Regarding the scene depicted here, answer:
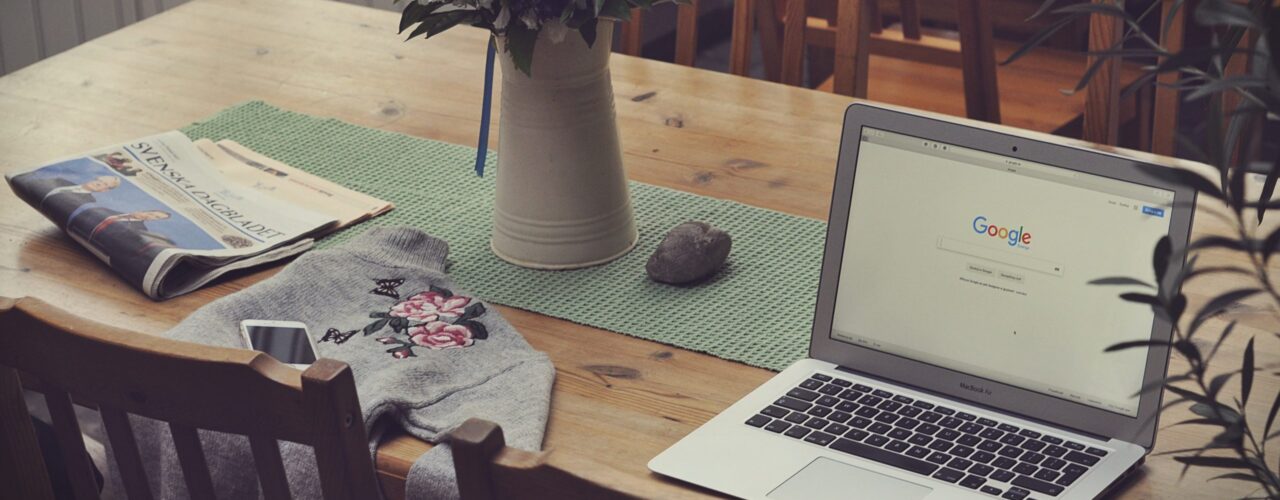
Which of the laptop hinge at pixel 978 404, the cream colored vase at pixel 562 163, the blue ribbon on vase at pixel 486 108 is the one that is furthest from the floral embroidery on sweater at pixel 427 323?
the laptop hinge at pixel 978 404

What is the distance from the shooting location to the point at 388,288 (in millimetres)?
1324

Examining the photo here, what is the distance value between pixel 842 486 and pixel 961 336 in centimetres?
18

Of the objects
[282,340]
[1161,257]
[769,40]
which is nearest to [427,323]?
[282,340]

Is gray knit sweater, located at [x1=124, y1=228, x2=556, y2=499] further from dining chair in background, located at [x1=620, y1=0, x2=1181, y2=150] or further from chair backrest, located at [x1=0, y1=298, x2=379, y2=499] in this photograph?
dining chair in background, located at [x1=620, y1=0, x2=1181, y2=150]

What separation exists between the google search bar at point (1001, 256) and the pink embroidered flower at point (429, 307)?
45 centimetres

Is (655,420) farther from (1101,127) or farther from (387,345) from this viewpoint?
(1101,127)

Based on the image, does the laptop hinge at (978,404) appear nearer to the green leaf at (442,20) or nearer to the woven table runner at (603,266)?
the woven table runner at (603,266)

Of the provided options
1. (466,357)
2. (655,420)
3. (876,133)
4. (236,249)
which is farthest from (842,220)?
(236,249)

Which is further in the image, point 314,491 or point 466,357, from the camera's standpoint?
point 466,357

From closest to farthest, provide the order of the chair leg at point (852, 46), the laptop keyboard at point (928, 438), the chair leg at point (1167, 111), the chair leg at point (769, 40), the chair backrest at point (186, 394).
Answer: the chair backrest at point (186, 394) < the laptop keyboard at point (928, 438) < the chair leg at point (1167, 111) < the chair leg at point (852, 46) < the chair leg at point (769, 40)

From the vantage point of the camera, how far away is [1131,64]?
8.98 feet

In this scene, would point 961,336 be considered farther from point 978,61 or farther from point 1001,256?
point 978,61

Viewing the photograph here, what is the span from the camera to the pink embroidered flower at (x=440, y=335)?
4.03 ft

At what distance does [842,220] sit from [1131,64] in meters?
1.81
